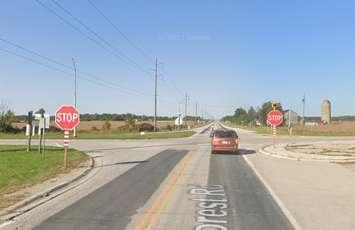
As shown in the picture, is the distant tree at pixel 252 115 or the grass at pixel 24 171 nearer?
the grass at pixel 24 171

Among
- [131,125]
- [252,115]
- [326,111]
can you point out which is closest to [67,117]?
[131,125]

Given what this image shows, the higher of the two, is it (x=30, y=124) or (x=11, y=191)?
(x=30, y=124)

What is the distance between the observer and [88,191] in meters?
15.7

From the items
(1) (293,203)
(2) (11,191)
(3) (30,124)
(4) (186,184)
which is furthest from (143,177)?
(3) (30,124)

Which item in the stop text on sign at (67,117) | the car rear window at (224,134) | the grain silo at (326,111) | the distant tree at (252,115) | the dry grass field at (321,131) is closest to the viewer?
the stop text on sign at (67,117)

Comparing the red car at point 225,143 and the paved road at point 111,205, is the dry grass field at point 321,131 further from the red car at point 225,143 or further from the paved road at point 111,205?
the paved road at point 111,205

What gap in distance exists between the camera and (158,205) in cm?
1291

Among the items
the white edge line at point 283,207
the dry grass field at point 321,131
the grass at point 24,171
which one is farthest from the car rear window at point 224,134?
the dry grass field at point 321,131

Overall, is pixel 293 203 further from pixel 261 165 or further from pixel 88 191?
pixel 261 165

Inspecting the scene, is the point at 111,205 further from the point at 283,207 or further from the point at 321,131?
the point at 321,131

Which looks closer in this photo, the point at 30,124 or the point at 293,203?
the point at 293,203

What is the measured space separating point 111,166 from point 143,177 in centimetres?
516

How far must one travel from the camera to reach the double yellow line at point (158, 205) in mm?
10508

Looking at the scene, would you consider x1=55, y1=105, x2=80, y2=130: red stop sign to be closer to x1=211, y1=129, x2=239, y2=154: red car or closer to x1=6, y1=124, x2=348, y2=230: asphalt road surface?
x1=6, y1=124, x2=348, y2=230: asphalt road surface
